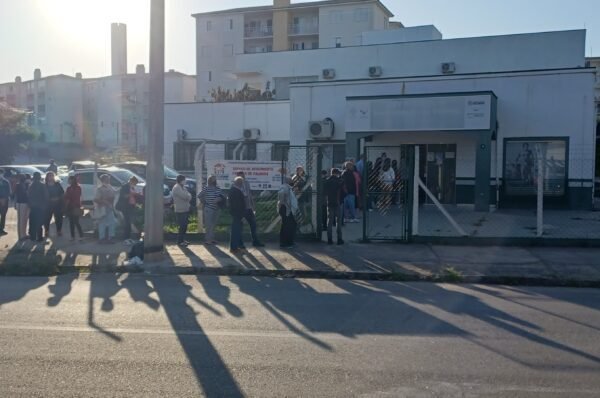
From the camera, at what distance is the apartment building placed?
6053cm

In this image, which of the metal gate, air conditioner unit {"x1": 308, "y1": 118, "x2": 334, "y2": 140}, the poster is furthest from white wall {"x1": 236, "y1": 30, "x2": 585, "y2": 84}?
the metal gate

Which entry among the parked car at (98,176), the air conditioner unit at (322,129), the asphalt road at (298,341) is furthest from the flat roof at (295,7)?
the asphalt road at (298,341)

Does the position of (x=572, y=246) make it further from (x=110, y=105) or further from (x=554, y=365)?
(x=110, y=105)

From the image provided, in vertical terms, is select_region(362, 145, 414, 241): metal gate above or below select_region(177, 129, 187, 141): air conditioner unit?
below

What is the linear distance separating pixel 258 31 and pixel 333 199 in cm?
5598

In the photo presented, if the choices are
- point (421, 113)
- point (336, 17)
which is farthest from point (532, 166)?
point (336, 17)

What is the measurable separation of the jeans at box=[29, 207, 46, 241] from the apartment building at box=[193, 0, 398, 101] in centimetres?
4382

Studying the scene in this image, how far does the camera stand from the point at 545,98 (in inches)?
862

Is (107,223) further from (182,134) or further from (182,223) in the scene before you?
A: (182,134)

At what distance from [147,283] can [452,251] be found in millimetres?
6216

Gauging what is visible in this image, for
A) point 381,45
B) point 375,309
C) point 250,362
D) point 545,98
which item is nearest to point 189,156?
point 381,45

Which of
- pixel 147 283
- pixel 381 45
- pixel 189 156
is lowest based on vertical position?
pixel 147 283

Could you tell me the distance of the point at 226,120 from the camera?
1193 inches

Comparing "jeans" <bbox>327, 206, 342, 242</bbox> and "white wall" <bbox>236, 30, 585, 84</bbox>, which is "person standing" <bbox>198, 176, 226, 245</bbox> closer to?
"jeans" <bbox>327, 206, 342, 242</bbox>
